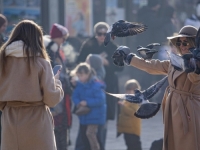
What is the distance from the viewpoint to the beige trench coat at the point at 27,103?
527cm

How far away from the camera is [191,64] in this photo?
16.4 ft

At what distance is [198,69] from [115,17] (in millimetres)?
8452

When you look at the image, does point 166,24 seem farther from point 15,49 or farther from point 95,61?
point 15,49

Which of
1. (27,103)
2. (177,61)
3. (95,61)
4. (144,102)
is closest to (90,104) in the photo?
(95,61)

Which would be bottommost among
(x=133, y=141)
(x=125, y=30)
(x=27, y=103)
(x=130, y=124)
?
(x=133, y=141)

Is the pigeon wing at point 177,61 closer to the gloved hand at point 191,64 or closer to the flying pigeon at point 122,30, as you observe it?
the gloved hand at point 191,64

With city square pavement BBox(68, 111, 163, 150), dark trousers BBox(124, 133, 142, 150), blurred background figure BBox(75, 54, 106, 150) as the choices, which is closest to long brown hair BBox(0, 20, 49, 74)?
dark trousers BBox(124, 133, 142, 150)

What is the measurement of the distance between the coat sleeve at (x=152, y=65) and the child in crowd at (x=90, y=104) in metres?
2.27

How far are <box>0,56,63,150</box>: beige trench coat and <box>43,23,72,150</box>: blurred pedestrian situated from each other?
234cm

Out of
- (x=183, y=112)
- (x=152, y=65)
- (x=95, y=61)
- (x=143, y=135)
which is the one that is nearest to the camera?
(x=183, y=112)

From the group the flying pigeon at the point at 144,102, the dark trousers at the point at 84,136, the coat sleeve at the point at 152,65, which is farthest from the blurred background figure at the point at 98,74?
the coat sleeve at the point at 152,65

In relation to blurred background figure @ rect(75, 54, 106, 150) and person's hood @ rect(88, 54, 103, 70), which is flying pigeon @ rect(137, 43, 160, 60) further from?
person's hood @ rect(88, 54, 103, 70)

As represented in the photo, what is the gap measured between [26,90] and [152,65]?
120cm

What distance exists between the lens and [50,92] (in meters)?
5.27
